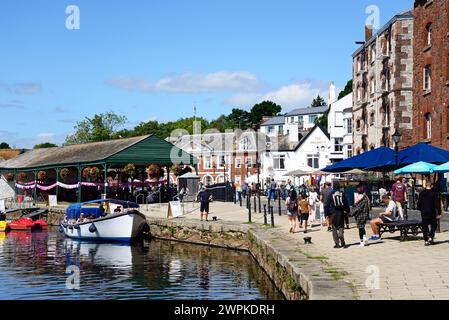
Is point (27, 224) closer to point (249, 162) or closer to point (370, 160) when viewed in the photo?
point (370, 160)

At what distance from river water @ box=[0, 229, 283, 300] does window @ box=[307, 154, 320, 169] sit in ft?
155

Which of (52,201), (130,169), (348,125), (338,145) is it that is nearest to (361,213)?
(130,169)

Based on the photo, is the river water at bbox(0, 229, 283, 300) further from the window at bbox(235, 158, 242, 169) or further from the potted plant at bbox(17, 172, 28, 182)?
the window at bbox(235, 158, 242, 169)

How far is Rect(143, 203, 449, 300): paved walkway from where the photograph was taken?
11.5 m

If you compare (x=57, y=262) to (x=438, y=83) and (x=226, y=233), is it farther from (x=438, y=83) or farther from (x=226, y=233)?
(x=438, y=83)

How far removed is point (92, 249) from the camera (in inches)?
1264

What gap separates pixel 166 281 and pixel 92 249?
12.2 m

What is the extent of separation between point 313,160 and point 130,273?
58223 millimetres

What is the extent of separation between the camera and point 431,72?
37.8 m

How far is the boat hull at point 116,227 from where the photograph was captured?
112 ft

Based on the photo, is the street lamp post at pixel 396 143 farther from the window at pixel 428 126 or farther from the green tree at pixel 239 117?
the green tree at pixel 239 117

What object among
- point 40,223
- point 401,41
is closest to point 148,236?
point 40,223

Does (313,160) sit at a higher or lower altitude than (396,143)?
higher

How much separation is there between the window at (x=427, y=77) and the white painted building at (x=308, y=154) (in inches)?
1503
